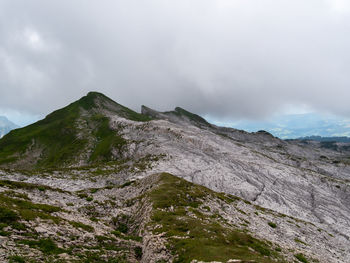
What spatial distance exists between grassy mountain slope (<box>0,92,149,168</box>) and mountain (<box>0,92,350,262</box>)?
0.91 meters

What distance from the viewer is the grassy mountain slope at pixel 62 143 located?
10391cm

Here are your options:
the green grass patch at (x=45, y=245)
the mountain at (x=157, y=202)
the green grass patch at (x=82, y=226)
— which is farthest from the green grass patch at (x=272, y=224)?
the green grass patch at (x=45, y=245)

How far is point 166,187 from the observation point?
38875 millimetres

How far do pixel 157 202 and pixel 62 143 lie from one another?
117 metres

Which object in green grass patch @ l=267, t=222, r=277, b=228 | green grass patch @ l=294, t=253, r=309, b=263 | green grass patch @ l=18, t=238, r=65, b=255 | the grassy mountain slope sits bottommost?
green grass patch @ l=294, t=253, r=309, b=263

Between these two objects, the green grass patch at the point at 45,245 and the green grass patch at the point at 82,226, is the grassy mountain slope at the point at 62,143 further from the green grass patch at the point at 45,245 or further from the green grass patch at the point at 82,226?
the green grass patch at the point at 45,245

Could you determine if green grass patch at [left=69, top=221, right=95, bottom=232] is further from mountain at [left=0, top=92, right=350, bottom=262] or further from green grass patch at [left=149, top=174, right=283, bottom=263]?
green grass patch at [left=149, top=174, right=283, bottom=263]

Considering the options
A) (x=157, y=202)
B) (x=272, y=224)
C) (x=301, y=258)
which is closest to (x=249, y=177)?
(x=272, y=224)

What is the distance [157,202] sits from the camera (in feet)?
105

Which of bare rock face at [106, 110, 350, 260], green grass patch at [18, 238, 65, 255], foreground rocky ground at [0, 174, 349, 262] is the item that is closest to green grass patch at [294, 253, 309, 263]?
foreground rocky ground at [0, 174, 349, 262]

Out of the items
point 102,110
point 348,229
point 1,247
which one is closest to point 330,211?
point 348,229

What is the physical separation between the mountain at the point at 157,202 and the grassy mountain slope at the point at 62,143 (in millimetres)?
909

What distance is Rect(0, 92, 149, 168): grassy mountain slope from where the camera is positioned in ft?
341

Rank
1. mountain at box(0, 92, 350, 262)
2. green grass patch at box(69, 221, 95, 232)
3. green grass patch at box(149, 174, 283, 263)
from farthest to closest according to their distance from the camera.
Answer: green grass patch at box(69, 221, 95, 232) < mountain at box(0, 92, 350, 262) < green grass patch at box(149, 174, 283, 263)
